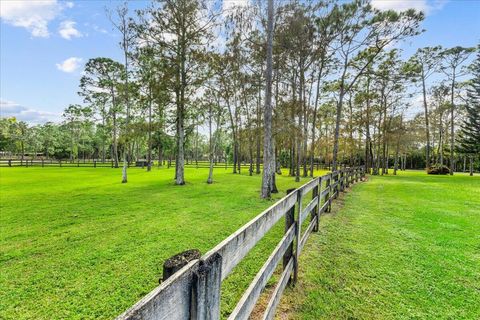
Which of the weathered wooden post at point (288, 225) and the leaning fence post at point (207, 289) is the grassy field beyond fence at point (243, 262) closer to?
the weathered wooden post at point (288, 225)

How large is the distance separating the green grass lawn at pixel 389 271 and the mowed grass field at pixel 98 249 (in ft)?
2.99

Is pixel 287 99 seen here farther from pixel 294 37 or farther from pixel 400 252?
pixel 400 252

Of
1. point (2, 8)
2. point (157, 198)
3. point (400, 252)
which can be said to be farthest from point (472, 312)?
point (2, 8)

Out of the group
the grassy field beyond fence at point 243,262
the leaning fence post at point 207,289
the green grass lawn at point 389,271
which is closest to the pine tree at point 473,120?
the grassy field beyond fence at point 243,262

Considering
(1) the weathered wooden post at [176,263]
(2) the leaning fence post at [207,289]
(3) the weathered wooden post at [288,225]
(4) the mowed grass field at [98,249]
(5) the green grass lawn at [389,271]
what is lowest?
(4) the mowed grass field at [98,249]

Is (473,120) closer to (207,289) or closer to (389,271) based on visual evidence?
(389,271)

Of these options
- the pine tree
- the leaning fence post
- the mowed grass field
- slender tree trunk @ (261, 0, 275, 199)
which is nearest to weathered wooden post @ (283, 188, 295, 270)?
the mowed grass field

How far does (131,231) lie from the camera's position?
5.89m

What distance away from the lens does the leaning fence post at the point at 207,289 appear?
0.98 metres

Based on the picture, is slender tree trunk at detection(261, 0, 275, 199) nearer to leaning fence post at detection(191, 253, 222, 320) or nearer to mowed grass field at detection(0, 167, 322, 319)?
mowed grass field at detection(0, 167, 322, 319)

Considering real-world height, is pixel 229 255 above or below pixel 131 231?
above

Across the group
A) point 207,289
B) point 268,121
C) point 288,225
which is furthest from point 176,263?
point 268,121

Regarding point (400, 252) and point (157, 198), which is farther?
point (157, 198)

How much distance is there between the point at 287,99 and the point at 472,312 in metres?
18.1
